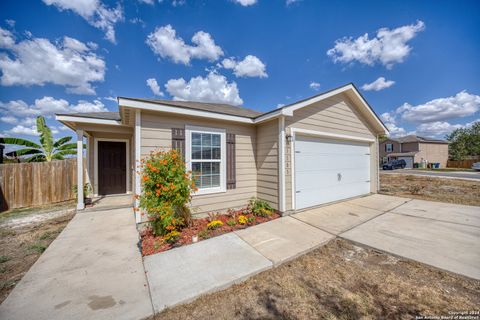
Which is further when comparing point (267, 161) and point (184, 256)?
point (267, 161)

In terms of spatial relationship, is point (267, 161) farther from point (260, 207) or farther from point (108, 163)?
point (108, 163)

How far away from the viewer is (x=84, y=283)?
7.66 ft

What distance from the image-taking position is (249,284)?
2.38 m

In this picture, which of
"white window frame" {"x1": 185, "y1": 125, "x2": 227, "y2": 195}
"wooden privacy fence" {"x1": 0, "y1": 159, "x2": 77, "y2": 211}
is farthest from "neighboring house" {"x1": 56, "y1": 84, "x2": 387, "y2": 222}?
"wooden privacy fence" {"x1": 0, "y1": 159, "x2": 77, "y2": 211}

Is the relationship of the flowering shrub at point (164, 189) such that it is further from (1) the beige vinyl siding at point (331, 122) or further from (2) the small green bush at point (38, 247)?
(1) the beige vinyl siding at point (331, 122)

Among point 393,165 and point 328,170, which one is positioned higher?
point 328,170

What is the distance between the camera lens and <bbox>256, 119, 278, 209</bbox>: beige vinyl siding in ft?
16.5

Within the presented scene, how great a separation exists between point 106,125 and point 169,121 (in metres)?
2.83

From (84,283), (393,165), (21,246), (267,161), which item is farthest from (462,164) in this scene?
(21,246)

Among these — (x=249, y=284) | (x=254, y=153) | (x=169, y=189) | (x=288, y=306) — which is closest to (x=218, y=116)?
(x=254, y=153)

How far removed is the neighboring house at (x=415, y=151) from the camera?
30.2 metres

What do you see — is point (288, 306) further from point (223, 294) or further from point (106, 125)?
point (106, 125)

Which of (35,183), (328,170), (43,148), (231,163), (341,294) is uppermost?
(43,148)

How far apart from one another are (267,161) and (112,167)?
5991 millimetres
